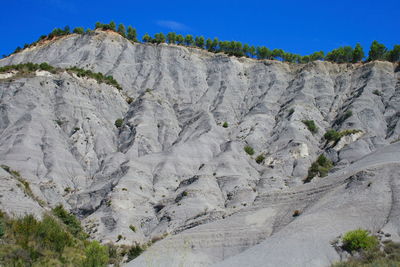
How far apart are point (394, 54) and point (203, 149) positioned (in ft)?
167

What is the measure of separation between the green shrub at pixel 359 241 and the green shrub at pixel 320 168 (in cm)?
3331

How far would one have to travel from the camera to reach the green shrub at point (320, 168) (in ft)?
190

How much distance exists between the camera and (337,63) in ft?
321

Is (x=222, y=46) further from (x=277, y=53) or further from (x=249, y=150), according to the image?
(x=249, y=150)

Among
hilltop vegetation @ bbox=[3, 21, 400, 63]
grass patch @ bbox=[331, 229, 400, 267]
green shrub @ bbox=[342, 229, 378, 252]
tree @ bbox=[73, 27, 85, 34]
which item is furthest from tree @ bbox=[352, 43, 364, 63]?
green shrub @ bbox=[342, 229, 378, 252]

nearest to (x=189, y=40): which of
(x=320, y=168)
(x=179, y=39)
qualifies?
(x=179, y=39)

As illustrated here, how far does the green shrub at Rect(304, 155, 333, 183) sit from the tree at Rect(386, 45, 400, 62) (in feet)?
137

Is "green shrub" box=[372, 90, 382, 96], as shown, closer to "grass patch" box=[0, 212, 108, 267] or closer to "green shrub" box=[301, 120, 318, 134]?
"green shrub" box=[301, 120, 318, 134]

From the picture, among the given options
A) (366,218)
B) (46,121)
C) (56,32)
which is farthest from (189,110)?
(366,218)

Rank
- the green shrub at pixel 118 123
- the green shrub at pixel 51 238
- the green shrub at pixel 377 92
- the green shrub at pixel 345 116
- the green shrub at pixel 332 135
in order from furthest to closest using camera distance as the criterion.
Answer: the green shrub at pixel 377 92
the green shrub at pixel 345 116
the green shrub at pixel 118 123
the green shrub at pixel 332 135
the green shrub at pixel 51 238

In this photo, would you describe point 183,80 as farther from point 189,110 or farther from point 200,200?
point 200,200

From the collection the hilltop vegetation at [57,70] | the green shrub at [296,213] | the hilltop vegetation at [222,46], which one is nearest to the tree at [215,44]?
the hilltop vegetation at [222,46]

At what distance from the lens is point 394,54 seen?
314 ft

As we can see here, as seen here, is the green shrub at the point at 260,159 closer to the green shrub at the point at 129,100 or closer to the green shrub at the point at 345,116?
the green shrub at the point at 345,116
